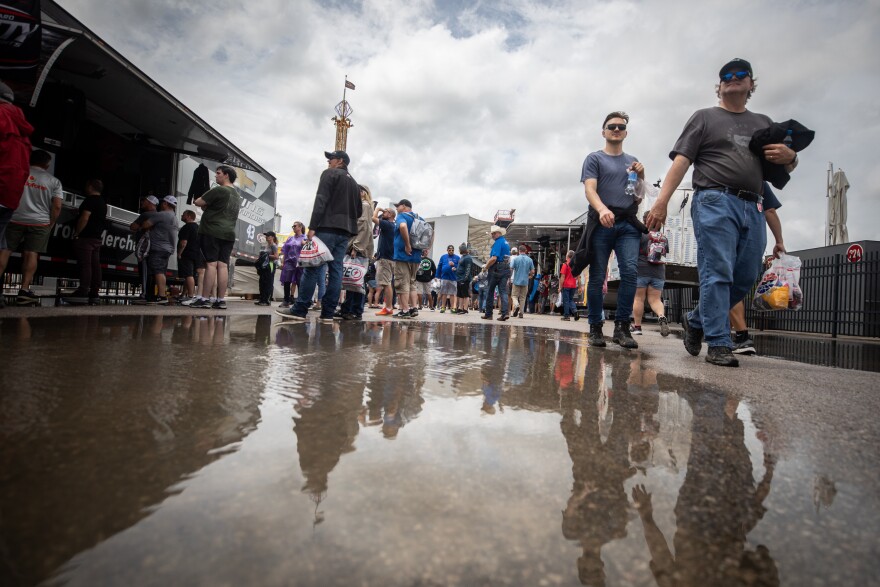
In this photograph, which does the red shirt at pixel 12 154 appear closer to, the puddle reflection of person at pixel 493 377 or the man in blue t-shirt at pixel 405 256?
the man in blue t-shirt at pixel 405 256

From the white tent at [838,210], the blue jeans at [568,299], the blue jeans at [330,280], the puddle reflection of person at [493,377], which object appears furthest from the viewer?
the white tent at [838,210]

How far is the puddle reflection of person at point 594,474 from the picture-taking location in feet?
2.13

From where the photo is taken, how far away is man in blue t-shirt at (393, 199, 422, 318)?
645cm

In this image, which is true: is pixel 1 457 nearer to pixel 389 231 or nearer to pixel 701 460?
pixel 701 460

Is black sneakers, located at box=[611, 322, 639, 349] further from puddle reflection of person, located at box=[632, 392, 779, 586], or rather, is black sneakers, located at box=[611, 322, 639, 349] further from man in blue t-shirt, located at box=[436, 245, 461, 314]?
man in blue t-shirt, located at box=[436, 245, 461, 314]

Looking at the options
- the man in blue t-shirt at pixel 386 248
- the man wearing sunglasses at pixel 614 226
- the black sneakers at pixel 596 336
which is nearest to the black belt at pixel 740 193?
the man wearing sunglasses at pixel 614 226

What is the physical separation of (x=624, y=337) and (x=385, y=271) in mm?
4356

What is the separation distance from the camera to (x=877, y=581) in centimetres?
58

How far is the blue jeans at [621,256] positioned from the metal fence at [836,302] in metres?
7.33

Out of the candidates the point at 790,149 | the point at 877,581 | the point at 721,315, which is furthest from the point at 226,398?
the point at 790,149

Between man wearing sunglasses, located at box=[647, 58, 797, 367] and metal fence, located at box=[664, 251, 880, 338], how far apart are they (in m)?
7.54

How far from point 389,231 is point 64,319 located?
13.8ft

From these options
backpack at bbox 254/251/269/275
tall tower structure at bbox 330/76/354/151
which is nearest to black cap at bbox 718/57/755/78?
backpack at bbox 254/251/269/275

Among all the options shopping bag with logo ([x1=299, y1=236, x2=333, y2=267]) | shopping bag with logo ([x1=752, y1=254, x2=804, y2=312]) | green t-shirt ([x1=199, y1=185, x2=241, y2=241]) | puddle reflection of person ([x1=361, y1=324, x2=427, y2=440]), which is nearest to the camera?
puddle reflection of person ([x1=361, y1=324, x2=427, y2=440])
